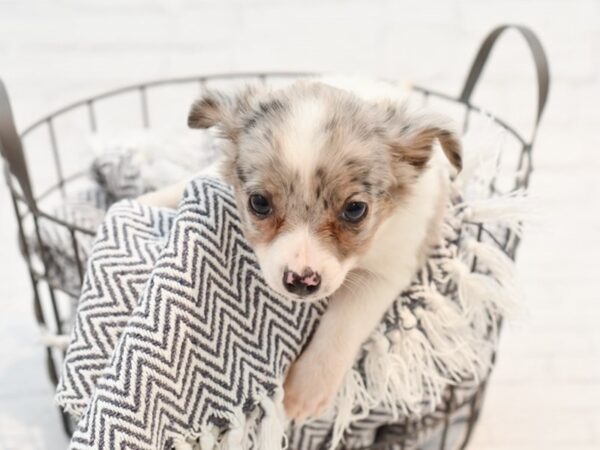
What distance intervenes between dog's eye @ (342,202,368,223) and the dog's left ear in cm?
10

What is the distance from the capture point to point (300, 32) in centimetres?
221

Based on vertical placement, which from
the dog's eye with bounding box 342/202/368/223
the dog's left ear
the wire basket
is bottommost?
the wire basket

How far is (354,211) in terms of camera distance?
97 centimetres

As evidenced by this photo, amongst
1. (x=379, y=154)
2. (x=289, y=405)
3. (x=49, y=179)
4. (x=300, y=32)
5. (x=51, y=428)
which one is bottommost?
(x=51, y=428)

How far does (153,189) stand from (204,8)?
889 mm

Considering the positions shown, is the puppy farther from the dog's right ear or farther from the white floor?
the white floor

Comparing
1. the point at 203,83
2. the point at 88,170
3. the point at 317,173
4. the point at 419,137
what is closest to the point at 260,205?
the point at 317,173

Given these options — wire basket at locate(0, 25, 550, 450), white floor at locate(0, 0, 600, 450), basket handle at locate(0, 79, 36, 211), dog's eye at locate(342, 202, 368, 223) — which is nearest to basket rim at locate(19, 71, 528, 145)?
wire basket at locate(0, 25, 550, 450)

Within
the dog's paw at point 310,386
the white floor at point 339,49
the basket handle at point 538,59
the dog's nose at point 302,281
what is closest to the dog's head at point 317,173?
the dog's nose at point 302,281

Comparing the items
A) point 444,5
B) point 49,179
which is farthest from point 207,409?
point 444,5

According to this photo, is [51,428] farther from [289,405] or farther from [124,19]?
[124,19]

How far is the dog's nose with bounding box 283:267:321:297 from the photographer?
0.92 meters

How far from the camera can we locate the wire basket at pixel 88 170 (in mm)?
1147

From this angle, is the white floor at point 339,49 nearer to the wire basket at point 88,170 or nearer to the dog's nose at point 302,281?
the wire basket at point 88,170
